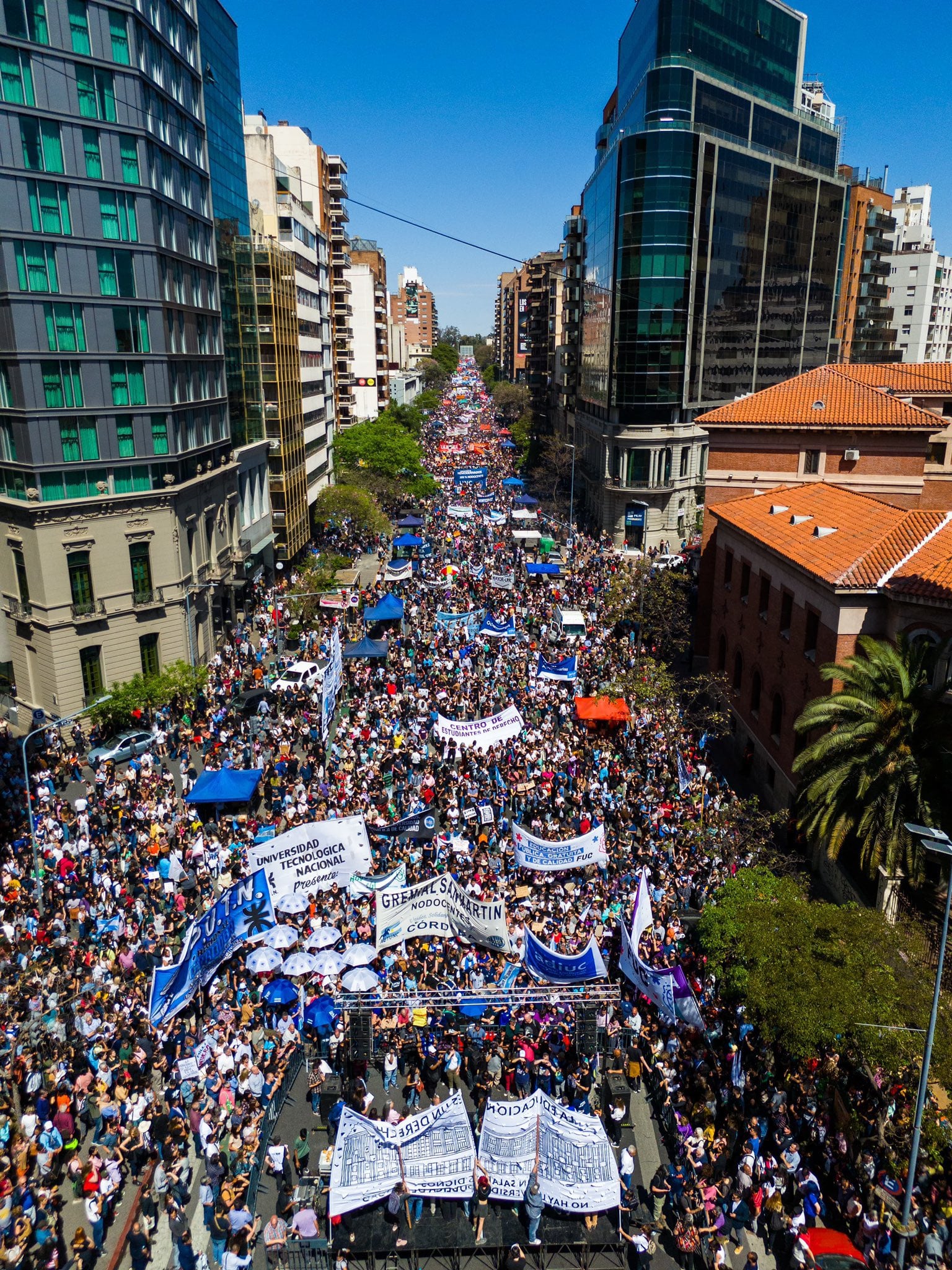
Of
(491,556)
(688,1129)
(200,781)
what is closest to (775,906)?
(688,1129)

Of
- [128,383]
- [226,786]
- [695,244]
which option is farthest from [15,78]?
[695,244]

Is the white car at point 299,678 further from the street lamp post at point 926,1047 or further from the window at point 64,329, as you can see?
the street lamp post at point 926,1047

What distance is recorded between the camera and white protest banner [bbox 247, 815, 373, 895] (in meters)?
23.1

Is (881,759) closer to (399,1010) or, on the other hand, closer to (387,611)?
(399,1010)

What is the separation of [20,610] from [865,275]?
337ft

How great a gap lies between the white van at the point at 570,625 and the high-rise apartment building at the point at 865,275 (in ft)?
226

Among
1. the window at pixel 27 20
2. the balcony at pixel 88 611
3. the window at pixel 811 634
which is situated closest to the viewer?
the window at pixel 811 634

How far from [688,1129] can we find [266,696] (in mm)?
26456

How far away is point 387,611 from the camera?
47344mm

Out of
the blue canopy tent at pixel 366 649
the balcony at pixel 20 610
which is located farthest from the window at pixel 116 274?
the blue canopy tent at pixel 366 649

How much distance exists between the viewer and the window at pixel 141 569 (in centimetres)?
4047

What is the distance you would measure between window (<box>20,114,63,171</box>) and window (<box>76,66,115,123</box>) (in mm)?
1614

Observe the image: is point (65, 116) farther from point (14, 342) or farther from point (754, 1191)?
point (754, 1191)

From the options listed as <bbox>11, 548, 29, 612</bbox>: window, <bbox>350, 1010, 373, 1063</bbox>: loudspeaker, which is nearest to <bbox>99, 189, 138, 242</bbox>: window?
<bbox>11, 548, 29, 612</bbox>: window
